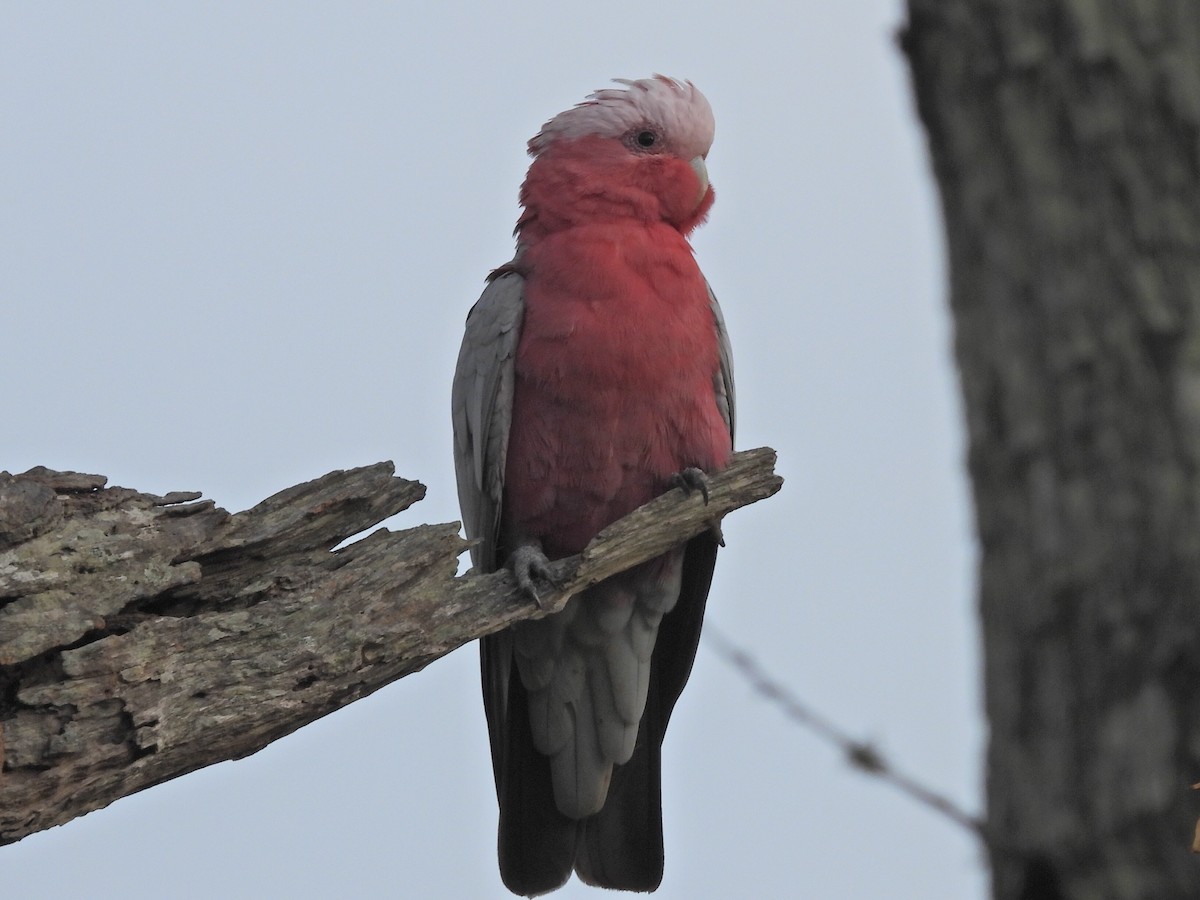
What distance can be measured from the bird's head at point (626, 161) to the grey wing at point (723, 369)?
0.45 meters

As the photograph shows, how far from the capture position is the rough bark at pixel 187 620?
374 centimetres

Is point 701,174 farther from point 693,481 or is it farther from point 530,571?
point 530,571

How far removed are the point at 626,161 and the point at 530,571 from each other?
195 centimetres

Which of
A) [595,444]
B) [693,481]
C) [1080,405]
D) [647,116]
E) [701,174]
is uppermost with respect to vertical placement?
[647,116]

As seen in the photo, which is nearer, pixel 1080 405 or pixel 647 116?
pixel 1080 405

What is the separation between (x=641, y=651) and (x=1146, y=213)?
4.10 metres

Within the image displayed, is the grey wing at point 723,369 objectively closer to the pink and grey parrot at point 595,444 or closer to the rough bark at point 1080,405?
the pink and grey parrot at point 595,444

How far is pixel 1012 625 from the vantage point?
6.35ft

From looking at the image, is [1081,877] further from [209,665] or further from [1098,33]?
[209,665]

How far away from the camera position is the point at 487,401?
5426 millimetres

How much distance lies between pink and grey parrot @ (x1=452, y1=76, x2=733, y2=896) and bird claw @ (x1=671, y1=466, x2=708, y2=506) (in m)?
0.01

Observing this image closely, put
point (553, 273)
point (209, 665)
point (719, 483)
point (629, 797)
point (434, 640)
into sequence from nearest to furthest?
point (209, 665), point (434, 640), point (719, 483), point (553, 273), point (629, 797)

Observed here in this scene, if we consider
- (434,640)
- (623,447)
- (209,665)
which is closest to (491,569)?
(623,447)

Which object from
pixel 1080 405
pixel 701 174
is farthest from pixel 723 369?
pixel 1080 405
